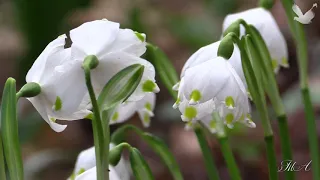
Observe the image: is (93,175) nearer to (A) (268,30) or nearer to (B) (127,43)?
(B) (127,43)

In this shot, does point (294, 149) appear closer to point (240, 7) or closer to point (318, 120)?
point (318, 120)

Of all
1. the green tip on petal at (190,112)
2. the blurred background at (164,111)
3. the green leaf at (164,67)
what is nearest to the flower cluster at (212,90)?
the green tip on petal at (190,112)

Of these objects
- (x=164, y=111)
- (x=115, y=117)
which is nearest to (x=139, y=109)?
(x=115, y=117)

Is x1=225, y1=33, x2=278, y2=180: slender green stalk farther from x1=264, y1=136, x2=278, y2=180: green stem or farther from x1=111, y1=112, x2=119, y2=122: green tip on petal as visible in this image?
x1=111, y1=112, x2=119, y2=122: green tip on petal

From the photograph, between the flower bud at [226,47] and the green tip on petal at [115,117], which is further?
the green tip on petal at [115,117]

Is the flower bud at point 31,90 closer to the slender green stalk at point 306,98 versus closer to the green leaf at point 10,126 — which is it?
the green leaf at point 10,126

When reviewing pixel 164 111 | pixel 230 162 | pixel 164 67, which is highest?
pixel 164 67

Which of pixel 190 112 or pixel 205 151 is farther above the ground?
pixel 190 112
